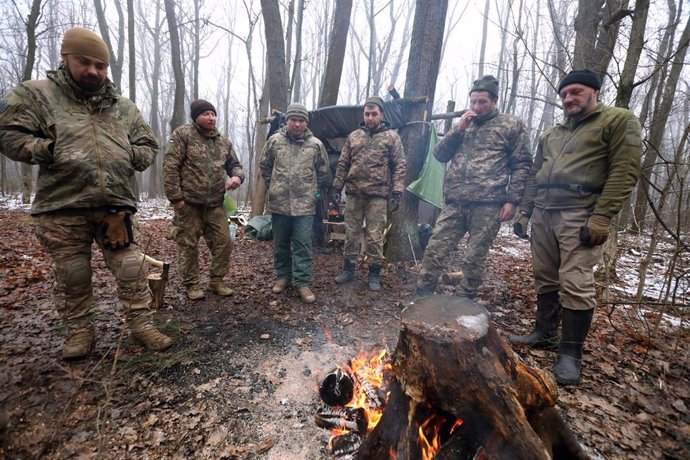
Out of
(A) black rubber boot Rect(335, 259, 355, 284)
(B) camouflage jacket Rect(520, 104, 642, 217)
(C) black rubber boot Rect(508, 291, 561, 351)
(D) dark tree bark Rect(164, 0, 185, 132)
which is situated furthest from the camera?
(D) dark tree bark Rect(164, 0, 185, 132)

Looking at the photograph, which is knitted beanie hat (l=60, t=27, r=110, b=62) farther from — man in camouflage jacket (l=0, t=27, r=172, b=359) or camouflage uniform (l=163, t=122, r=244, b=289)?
camouflage uniform (l=163, t=122, r=244, b=289)

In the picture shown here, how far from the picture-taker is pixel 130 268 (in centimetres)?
264

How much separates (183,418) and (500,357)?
80.4 inches

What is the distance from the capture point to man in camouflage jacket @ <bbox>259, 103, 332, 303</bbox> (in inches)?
162

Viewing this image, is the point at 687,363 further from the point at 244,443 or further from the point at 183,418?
the point at 183,418

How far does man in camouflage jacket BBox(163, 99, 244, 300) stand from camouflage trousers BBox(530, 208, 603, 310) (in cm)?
341

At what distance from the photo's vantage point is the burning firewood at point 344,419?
2.00 metres

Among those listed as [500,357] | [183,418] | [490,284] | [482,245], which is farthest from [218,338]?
[490,284]

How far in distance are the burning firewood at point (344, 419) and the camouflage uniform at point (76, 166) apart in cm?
160

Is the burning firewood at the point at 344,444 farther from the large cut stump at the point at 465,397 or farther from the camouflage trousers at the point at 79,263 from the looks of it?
the camouflage trousers at the point at 79,263

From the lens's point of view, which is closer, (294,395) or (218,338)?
(294,395)

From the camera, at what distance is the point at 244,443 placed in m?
1.95

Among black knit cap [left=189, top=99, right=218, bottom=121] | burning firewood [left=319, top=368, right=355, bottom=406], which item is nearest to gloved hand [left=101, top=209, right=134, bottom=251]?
black knit cap [left=189, top=99, right=218, bottom=121]

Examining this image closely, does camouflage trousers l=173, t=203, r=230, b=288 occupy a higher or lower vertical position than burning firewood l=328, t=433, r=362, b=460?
higher
